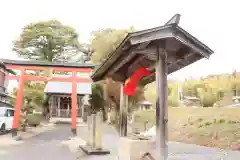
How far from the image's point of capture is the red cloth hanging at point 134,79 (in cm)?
769

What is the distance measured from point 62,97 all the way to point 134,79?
28711mm

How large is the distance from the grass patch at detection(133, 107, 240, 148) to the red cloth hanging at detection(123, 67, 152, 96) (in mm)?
7925

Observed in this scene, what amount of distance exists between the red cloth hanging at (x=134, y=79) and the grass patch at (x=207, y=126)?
793cm

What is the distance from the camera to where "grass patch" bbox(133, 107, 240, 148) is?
49.0 ft

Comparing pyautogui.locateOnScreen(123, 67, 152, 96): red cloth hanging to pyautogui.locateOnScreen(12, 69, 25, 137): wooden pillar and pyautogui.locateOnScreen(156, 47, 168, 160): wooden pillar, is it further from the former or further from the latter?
pyautogui.locateOnScreen(12, 69, 25, 137): wooden pillar

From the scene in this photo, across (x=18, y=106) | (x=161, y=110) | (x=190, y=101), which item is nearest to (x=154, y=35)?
(x=161, y=110)

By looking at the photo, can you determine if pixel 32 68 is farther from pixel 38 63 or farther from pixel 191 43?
pixel 191 43

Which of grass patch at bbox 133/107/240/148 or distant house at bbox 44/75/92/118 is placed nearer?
grass patch at bbox 133/107/240/148

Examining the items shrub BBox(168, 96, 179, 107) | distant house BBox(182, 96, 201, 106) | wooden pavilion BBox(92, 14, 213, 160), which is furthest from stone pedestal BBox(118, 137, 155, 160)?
shrub BBox(168, 96, 179, 107)

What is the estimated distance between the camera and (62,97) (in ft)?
116

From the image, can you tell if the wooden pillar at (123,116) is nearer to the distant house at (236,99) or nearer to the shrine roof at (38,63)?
the shrine roof at (38,63)

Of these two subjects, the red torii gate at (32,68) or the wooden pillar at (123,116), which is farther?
the red torii gate at (32,68)

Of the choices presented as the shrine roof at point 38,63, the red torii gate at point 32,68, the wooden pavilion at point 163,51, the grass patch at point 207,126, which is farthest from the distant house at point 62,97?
the wooden pavilion at point 163,51

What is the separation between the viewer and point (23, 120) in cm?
2006
